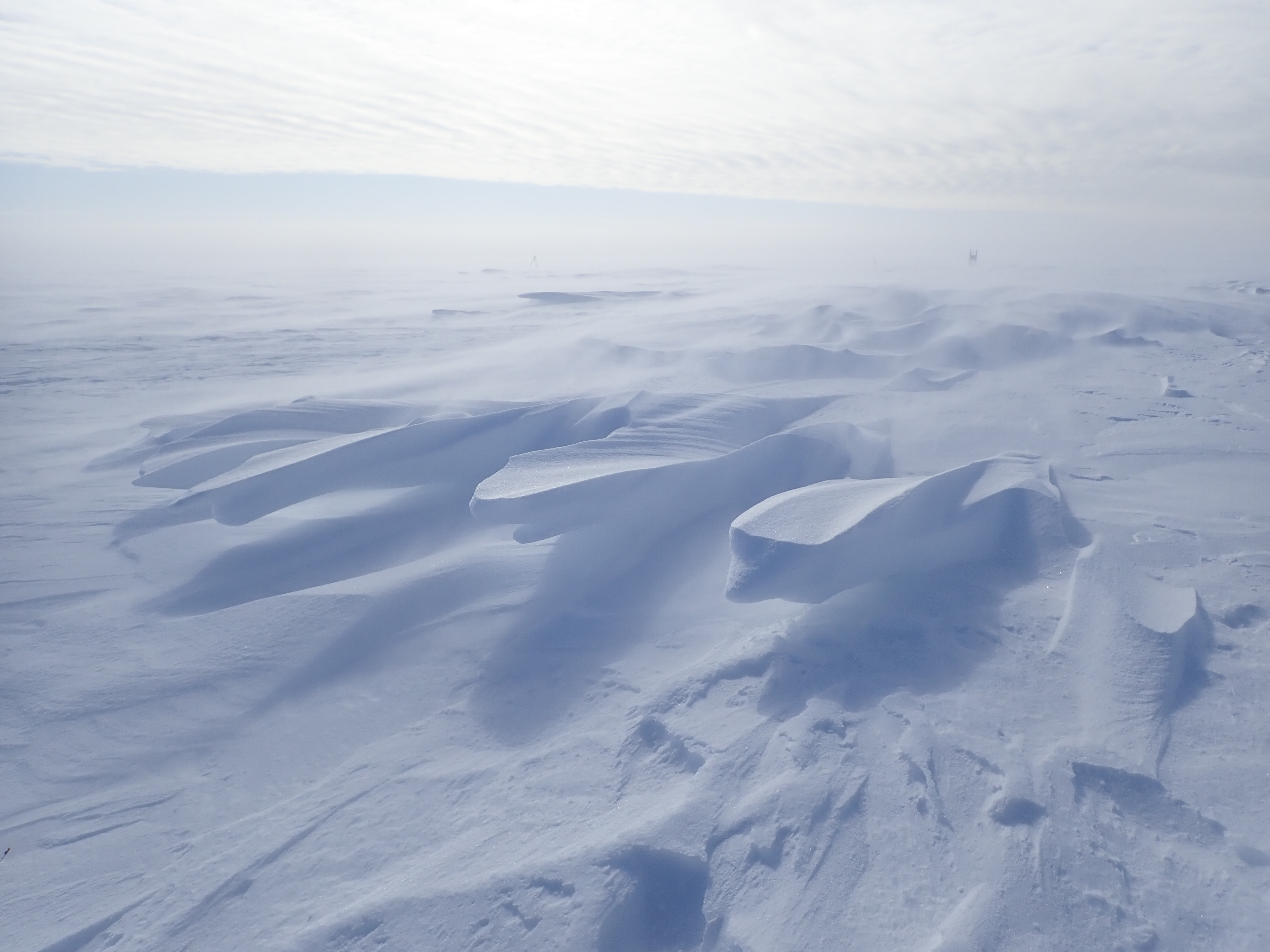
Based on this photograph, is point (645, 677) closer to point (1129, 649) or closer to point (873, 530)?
point (873, 530)

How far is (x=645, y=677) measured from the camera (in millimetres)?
2719

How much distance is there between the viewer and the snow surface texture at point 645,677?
1.84 meters

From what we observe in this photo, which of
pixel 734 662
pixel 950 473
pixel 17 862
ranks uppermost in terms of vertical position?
pixel 950 473

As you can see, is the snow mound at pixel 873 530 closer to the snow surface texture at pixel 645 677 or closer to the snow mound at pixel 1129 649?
the snow surface texture at pixel 645 677

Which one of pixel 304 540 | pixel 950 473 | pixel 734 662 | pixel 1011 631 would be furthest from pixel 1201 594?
pixel 304 540

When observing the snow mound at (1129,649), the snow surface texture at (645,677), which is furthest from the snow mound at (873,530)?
the snow mound at (1129,649)

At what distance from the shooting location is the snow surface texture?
1.84 m

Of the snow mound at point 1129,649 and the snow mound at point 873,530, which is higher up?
the snow mound at point 873,530

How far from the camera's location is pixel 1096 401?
5613mm

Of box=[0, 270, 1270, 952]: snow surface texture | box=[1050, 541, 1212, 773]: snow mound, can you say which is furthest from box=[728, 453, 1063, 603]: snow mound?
box=[1050, 541, 1212, 773]: snow mound

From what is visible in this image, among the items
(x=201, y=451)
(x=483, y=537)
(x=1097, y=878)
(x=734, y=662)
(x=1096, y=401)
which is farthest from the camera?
(x=1096, y=401)

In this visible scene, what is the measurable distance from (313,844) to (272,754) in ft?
1.64

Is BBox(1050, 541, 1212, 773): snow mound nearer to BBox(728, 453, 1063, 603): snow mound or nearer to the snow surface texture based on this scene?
the snow surface texture

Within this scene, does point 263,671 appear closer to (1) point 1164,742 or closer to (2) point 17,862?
(2) point 17,862
